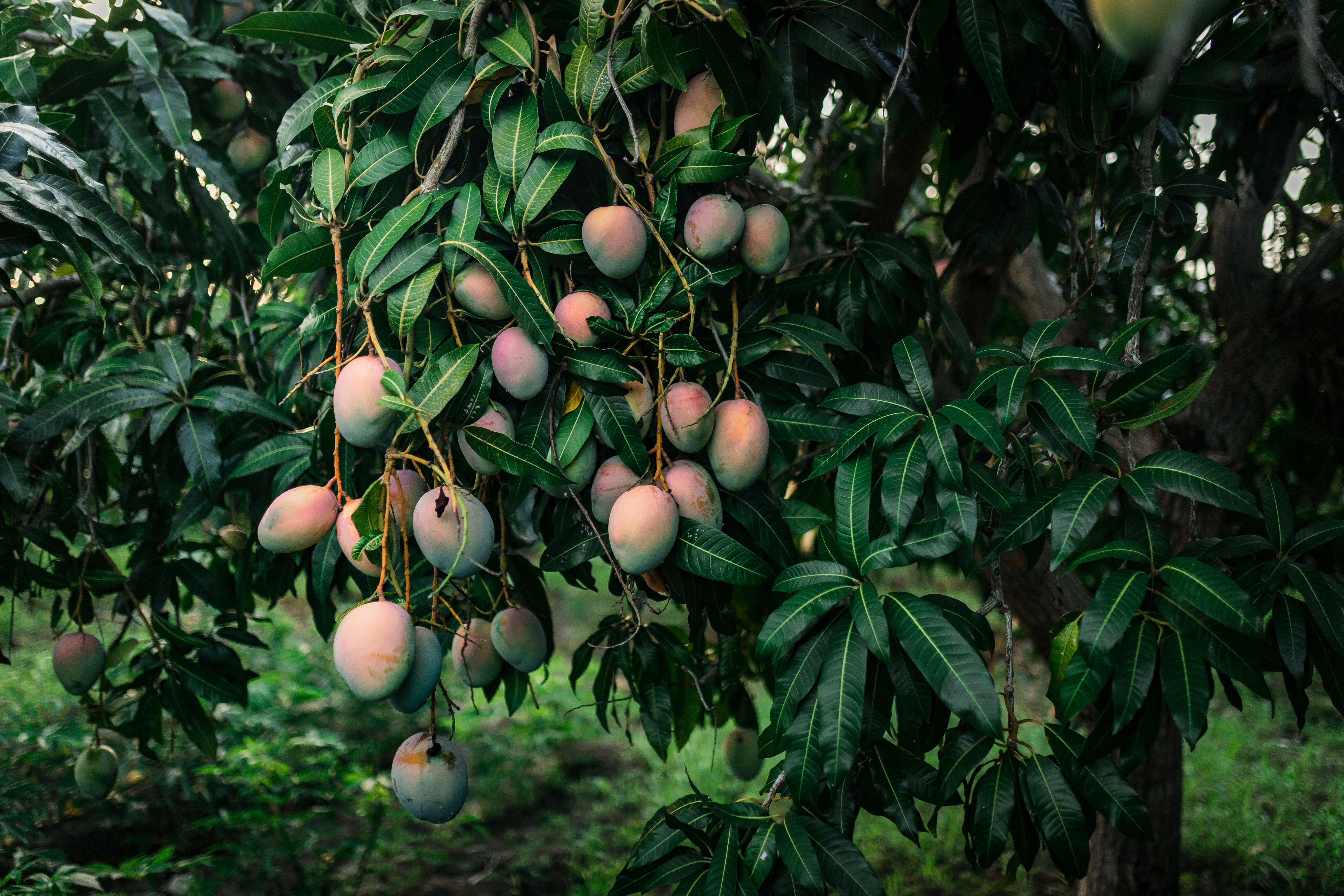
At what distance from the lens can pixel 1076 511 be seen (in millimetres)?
836

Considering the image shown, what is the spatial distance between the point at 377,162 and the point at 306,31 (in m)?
0.27

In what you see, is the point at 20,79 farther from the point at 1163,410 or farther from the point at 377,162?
the point at 1163,410

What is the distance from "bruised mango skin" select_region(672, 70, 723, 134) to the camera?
1016 millimetres

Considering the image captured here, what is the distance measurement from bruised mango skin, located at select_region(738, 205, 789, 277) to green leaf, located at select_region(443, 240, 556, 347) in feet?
1.00

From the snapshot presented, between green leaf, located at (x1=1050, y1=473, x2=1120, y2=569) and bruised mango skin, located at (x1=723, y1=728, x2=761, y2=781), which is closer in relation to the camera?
green leaf, located at (x1=1050, y1=473, x2=1120, y2=569)

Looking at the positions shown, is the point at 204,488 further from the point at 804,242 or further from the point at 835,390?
the point at 804,242

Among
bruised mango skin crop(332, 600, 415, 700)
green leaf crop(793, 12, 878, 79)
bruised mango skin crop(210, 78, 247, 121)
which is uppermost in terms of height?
bruised mango skin crop(210, 78, 247, 121)

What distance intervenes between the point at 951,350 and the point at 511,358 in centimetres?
107

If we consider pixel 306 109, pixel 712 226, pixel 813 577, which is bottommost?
pixel 813 577

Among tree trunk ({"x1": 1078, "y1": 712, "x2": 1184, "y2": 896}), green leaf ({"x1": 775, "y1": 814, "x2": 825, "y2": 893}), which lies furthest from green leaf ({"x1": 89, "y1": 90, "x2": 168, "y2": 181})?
tree trunk ({"x1": 1078, "y1": 712, "x2": 1184, "y2": 896})

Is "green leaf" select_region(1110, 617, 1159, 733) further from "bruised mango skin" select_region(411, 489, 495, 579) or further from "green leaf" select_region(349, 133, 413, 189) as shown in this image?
"green leaf" select_region(349, 133, 413, 189)

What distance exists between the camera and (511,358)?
89cm

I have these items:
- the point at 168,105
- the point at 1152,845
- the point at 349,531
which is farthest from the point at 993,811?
the point at 168,105

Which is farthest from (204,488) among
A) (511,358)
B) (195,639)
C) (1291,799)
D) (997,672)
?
(997,672)
